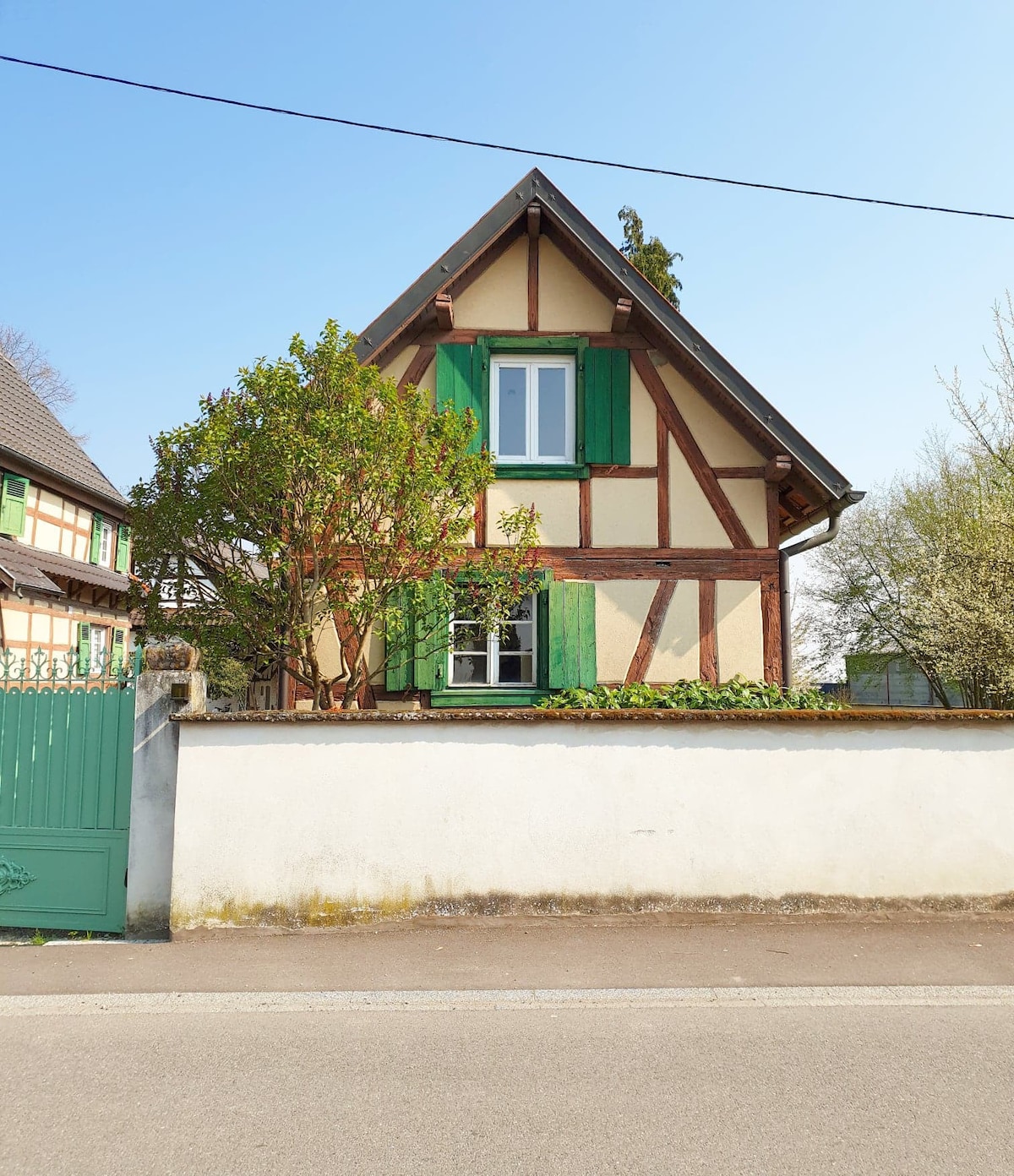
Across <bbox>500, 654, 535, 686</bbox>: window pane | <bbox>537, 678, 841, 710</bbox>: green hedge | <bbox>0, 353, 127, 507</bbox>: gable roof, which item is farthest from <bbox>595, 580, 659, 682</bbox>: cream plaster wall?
<bbox>0, 353, 127, 507</bbox>: gable roof

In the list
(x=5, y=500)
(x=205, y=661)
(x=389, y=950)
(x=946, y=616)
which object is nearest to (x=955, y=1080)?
Result: (x=389, y=950)

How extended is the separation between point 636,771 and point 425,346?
591 centimetres

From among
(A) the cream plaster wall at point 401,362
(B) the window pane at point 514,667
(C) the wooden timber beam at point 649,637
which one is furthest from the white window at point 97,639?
(C) the wooden timber beam at point 649,637

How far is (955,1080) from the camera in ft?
13.6

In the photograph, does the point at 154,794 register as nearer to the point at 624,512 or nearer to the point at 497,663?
the point at 497,663

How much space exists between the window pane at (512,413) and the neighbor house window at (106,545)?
15.8 metres

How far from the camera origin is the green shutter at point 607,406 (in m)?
10.4

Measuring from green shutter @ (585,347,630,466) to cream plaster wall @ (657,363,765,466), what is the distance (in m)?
0.51

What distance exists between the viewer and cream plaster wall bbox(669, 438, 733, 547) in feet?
34.4

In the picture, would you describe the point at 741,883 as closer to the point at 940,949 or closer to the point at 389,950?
the point at 940,949

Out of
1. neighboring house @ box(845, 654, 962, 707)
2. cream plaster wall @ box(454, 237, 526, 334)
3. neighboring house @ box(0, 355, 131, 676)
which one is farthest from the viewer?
neighboring house @ box(845, 654, 962, 707)

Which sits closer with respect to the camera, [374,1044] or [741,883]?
[374,1044]

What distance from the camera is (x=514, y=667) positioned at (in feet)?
34.0

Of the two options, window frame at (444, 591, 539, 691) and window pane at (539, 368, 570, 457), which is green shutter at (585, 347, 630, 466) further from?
window frame at (444, 591, 539, 691)
